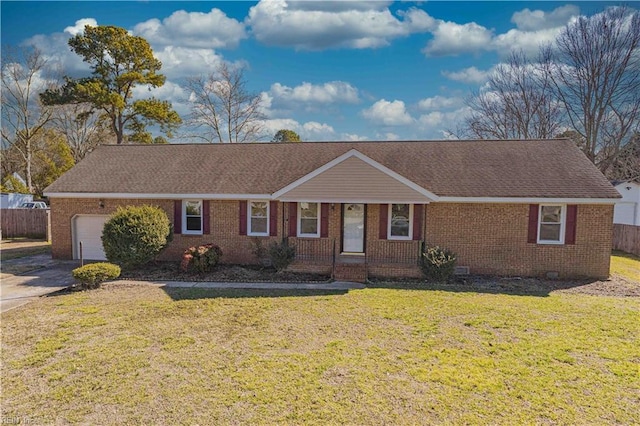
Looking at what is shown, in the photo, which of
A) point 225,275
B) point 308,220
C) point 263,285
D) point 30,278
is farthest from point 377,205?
point 30,278

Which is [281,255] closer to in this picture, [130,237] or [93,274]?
[130,237]

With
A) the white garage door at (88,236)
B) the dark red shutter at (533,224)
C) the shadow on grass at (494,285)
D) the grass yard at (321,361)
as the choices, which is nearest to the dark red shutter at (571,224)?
the dark red shutter at (533,224)

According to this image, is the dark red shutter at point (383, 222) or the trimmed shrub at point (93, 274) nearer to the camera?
the trimmed shrub at point (93, 274)

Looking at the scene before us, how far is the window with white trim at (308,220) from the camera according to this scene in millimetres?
14328

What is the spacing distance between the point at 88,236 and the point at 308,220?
9633 mm

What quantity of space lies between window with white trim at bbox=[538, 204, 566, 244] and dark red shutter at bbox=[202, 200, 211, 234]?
12600mm

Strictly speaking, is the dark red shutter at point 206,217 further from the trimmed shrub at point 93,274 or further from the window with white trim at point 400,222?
the window with white trim at point 400,222

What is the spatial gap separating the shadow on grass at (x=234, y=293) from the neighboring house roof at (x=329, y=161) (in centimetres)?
439

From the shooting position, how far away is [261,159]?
16.9 m

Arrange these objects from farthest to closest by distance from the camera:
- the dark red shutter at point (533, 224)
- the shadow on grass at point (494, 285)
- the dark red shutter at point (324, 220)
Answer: the dark red shutter at point (324, 220), the dark red shutter at point (533, 224), the shadow on grass at point (494, 285)

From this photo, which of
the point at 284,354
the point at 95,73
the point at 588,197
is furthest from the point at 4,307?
the point at 95,73

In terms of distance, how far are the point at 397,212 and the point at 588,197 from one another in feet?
21.4

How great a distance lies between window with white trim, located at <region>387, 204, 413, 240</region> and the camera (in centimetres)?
1383

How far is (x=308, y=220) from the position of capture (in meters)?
14.4
